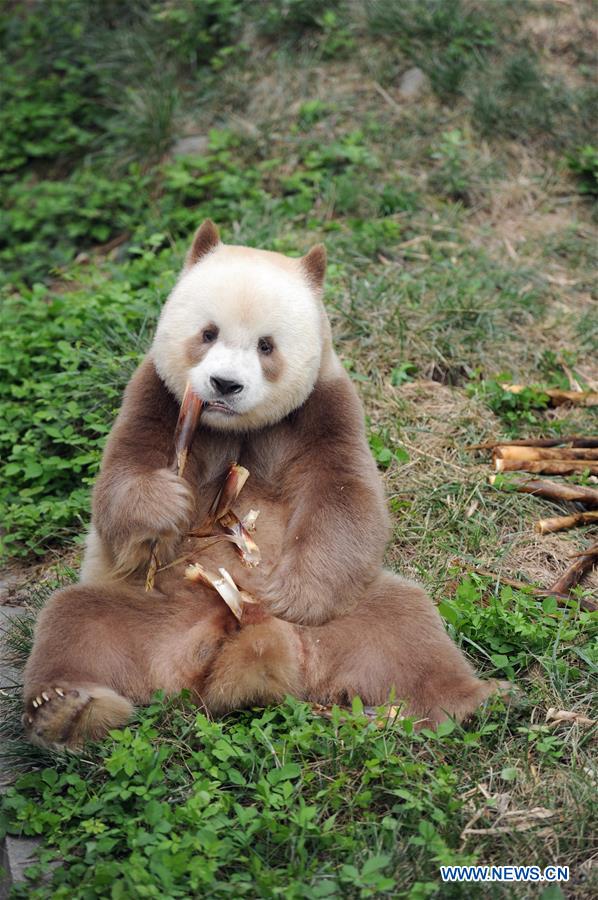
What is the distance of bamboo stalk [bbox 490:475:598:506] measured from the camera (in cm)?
532

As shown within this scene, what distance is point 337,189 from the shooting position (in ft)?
25.6

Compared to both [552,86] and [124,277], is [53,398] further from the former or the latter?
[552,86]

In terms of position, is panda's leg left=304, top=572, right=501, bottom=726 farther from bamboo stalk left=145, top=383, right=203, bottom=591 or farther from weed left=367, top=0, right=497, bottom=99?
weed left=367, top=0, right=497, bottom=99

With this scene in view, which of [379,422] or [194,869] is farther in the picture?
[379,422]

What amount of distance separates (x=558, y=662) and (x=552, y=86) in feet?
20.3

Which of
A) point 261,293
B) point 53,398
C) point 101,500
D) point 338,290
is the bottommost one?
point 53,398

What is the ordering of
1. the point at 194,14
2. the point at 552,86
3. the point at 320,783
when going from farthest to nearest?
the point at 194,14
the point at 552,86
the point at 320,783

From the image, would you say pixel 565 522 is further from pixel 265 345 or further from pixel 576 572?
pixel 265 345

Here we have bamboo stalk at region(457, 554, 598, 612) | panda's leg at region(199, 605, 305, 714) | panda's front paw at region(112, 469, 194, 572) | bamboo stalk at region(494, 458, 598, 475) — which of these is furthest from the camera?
bamboo stalk at region(494, 458, 598, 475)

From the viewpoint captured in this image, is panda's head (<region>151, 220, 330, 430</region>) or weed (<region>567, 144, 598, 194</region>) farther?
weed (<region>567, 144, 598, 194</region>)

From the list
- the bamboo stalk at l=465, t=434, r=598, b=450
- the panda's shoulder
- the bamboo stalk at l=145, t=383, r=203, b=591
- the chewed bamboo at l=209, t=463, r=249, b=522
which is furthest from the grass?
the panda's shoulder

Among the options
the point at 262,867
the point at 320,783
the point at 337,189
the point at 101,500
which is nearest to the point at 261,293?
the point at 101,500

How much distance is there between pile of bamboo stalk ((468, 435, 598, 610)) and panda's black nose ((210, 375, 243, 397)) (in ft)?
6.51

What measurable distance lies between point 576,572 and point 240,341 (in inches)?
78.4
